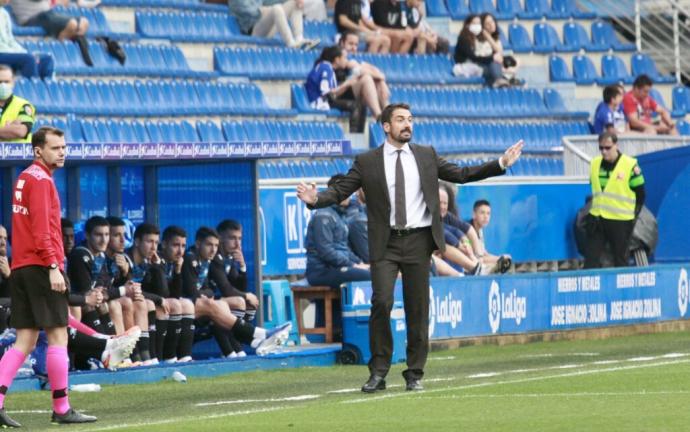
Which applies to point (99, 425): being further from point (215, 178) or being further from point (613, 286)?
point (613, 286)

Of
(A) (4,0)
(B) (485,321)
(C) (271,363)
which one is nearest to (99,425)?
(C) (271,363)

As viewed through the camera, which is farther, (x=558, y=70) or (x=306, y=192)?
(x=558, y=70)

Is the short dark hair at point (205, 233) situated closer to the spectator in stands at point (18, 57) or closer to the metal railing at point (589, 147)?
the spectator in stands at point (18, 57)

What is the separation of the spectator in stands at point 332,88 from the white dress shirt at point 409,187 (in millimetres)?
11001

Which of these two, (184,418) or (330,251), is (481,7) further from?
(184,418)

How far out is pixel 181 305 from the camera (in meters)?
15.2

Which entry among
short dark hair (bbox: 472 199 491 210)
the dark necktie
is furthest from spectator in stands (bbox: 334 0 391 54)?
the dark necktie

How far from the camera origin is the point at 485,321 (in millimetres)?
17938

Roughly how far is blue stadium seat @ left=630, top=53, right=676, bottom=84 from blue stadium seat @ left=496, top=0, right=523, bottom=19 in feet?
7.00

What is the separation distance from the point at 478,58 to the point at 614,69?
3286 millimetres

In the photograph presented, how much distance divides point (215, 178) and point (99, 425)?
21.9 ft

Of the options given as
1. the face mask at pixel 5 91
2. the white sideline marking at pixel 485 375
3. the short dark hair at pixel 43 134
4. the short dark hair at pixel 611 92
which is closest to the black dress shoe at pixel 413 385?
the white sideline marking at pixel 485 375

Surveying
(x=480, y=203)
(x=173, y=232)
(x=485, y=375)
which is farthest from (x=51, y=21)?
(x=485, y=375)

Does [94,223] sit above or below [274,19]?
below
